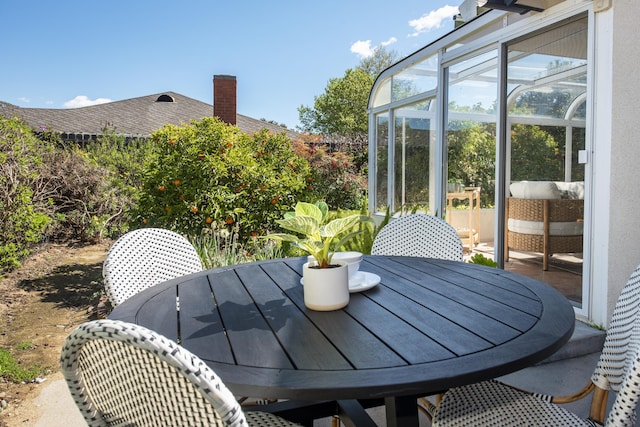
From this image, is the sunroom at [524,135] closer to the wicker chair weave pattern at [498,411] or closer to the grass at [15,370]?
the wicker chair weave pattern at [498,411]

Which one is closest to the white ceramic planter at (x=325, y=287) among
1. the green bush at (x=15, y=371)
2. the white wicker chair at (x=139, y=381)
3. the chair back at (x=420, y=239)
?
the white wicker chair at (x=139, y=381)

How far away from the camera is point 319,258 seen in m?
1.41

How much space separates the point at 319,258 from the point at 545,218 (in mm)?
3107

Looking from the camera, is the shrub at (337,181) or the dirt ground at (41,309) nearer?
the dirt ground at (41,309)

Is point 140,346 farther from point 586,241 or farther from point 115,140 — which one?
point 115,140

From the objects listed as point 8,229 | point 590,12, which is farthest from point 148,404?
point 8,229

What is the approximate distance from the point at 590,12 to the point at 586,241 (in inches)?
63.1

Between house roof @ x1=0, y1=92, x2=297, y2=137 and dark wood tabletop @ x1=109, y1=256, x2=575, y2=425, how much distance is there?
12489 mm

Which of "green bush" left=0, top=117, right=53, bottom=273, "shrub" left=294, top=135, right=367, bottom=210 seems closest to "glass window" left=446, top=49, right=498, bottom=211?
"green bush" left=0, top=117, right=53, bottom=273

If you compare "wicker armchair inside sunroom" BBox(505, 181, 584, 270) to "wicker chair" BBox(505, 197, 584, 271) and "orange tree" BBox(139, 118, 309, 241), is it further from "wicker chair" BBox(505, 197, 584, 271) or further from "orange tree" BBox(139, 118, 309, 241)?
"orange tree" BBox(139, 118, 309, 241)

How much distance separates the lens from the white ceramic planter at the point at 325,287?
4.55 feet

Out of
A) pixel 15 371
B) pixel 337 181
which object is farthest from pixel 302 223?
pixel 337 181

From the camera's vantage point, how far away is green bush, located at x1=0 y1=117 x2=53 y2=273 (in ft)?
16.2

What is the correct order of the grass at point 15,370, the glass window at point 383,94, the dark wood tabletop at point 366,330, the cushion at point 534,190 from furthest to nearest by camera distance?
the glass window at point 383,94 < the cushion at point 534,190 < the grass at point 15,370 < the dark wood tabletop at point 366,330
